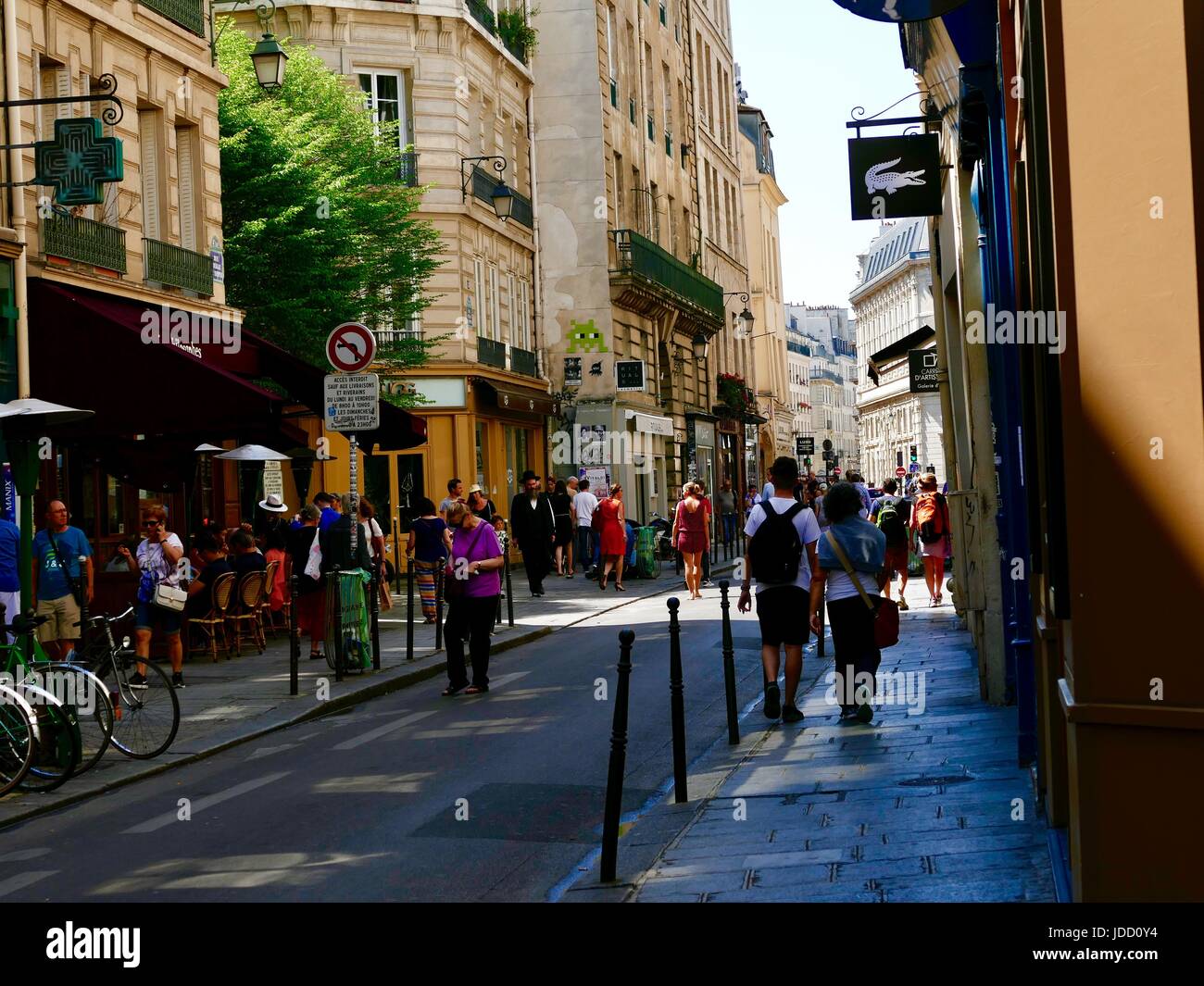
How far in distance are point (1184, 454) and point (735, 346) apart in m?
62.4

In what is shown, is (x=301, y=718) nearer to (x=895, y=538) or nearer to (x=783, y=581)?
(x=783, y=581)

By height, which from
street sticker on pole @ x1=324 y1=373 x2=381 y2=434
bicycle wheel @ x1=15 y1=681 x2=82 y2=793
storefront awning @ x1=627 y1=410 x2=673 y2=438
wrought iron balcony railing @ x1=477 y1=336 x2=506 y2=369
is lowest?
bicycle wheel @ x1=15 y1=681 x2=82 y2=793

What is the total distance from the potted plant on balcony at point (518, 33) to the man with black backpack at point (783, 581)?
31.0 metres

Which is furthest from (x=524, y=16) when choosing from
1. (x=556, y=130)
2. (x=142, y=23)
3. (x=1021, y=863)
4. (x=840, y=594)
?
(x=1021, y=863)

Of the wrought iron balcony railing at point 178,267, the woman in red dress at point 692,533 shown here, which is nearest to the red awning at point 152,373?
the wrought iron balcony railing at point 178,267

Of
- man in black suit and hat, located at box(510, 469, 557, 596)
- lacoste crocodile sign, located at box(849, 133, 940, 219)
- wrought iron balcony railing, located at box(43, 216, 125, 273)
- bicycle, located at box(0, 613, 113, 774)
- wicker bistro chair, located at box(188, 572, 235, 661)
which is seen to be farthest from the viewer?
man in black suit and hat, located at box(510, 469, 557, 596)

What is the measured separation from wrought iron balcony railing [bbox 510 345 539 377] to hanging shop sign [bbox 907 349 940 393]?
2198 centimetres

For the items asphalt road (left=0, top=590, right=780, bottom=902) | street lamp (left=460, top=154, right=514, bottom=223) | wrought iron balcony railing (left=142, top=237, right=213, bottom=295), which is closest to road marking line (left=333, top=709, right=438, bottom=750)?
asphalt road (left=0, top=590, right=780, bottom=902)

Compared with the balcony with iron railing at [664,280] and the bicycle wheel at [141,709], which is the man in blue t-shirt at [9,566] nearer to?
the bicycle wheel at [141,709]

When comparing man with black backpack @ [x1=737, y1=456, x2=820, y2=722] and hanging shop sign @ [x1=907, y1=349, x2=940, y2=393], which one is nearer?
man with black backpack @ [x1=737, y1=456, x2=820, y2=722]

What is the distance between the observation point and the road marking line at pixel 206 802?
29.8 ft

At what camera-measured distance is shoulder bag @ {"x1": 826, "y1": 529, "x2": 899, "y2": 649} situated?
1170 centimetres

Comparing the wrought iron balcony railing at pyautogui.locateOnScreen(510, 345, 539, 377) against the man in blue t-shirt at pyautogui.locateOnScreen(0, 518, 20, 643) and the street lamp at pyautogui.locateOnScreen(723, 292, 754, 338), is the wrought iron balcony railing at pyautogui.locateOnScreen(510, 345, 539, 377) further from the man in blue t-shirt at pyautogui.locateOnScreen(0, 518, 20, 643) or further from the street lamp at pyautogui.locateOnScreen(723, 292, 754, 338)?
the man in blue t-shirt at pyautogui.locateOnScreen(0, 518, 20, 643)

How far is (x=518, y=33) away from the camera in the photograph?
137 feet
